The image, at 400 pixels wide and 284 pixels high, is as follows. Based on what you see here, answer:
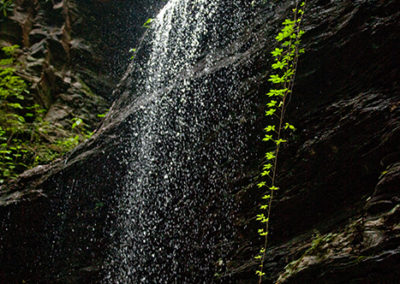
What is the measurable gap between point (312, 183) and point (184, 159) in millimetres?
2077

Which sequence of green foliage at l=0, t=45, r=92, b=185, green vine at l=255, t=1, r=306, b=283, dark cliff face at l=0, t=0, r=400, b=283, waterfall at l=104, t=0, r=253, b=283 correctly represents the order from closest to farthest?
dark cliff face at l=0, t=0, r=400, b=283, green vine at l=255, t=1, r=306, b=283, waterfall at l=104, t=0, r=253, b=283, green foliage at l=0, t=45, r=92, b=185

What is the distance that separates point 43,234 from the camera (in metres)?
5.30

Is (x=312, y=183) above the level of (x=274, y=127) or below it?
below

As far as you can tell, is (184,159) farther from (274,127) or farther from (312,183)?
(312,183)

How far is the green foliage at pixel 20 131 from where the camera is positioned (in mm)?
6531

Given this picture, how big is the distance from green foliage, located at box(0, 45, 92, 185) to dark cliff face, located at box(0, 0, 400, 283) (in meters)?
1.51

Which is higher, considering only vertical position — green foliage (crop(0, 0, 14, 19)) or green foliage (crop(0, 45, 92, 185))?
green foliage (crop(0, 0, 14, 19))

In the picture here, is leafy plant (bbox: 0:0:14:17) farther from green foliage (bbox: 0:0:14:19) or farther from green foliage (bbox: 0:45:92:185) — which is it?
green foliage (bbox: 0:45:92:185)

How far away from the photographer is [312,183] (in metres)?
2.95

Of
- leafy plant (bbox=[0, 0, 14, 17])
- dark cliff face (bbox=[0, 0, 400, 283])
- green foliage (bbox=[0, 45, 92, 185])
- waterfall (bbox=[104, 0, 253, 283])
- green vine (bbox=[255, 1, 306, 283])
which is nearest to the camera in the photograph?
dark cliff face (bbox=[0, 0, 400, 283])

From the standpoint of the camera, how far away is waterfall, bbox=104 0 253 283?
3861 millimetres

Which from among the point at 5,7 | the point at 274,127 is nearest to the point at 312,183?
the point at 274,127

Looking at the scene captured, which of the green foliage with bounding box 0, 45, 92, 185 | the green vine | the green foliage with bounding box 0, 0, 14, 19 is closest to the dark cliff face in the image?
the green vine

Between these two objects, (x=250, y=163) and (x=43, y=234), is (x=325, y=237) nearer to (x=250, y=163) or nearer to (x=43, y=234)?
(x=250, y=163)
